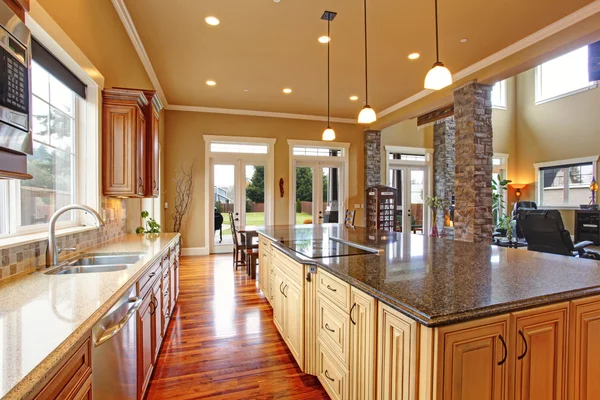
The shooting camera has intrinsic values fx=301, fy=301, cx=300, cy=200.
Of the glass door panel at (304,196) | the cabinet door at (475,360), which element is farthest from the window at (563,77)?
the cabinet door at (475,360)

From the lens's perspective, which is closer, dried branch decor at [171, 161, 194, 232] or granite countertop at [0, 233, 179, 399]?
granite countertop at [0, 233, 179, 399]

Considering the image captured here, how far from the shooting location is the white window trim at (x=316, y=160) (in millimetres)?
7281

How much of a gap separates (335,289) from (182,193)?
18.7ft

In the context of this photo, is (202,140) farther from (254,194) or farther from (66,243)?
(66,243)

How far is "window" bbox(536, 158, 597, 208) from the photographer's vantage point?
323 inches

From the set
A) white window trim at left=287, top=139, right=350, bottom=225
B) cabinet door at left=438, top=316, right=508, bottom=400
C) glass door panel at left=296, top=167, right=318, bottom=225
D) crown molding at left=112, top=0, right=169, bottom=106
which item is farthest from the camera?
glass door panel at left=296, top=167, right=318, bottom=225

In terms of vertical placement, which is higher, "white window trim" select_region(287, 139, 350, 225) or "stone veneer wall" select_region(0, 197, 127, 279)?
"white window trim" select_region(287, 139, 350, 225)

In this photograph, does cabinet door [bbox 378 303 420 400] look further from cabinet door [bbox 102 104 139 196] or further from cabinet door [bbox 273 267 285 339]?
cabinet door [bbox 102 104 139 196]

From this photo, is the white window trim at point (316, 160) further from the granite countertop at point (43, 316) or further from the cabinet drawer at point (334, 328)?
the granite countertop at point (43, 316)

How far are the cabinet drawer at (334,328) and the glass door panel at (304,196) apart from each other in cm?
555

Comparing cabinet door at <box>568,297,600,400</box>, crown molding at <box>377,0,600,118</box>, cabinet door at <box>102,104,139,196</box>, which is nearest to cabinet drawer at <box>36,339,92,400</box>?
cabinet door at <box>568,297,600,400</box>

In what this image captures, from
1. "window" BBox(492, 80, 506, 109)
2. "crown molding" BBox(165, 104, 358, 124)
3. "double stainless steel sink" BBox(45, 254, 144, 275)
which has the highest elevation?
"window" BBox(492, 80, 506, 109)

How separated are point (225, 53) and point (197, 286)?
11.1ft

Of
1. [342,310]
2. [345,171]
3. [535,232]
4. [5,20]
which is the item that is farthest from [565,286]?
[345,171]
